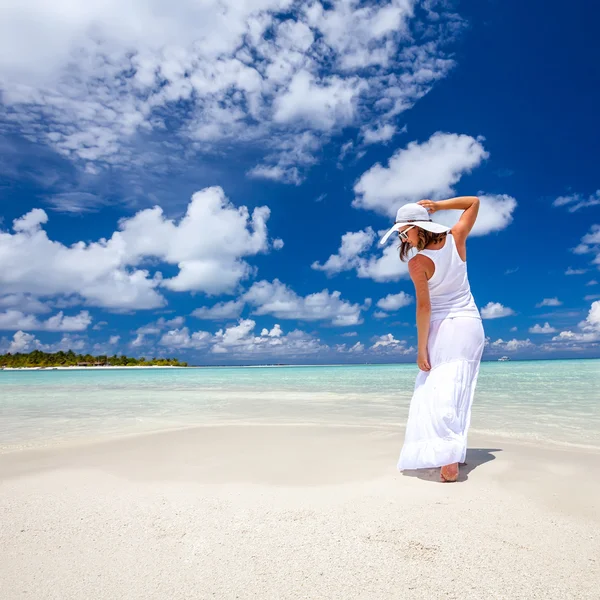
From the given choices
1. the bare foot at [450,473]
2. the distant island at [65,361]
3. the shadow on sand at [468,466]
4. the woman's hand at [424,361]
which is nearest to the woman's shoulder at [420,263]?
the woman's hand at [424,361]

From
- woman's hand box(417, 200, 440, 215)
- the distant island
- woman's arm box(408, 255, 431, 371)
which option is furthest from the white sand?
the distant island

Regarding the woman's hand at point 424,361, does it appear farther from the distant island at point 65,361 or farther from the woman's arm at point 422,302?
the distant island at point 65,361

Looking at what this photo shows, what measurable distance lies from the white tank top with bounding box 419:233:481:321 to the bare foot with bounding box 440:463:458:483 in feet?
4.11

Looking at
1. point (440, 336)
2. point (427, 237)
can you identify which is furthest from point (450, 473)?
point (427, 237)

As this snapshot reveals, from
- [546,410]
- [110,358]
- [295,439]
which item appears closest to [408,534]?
[295,439]

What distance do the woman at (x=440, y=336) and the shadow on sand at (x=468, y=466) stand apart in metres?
0.10

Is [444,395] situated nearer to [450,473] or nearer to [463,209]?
[450,473]

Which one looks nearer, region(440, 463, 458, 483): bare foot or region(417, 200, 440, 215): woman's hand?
region(440, 463, 458, 483): bare foot

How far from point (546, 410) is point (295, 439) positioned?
549 cm

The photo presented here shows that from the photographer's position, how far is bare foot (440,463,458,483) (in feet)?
11.8

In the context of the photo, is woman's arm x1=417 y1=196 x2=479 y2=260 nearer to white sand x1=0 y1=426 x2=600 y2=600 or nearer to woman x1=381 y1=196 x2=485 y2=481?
woman x1=381 y1=196 x2=485 y2=481

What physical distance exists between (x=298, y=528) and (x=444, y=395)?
1.83 meters

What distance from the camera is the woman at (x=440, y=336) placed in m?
3.77

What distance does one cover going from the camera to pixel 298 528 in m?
2.60
